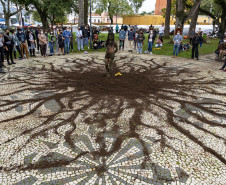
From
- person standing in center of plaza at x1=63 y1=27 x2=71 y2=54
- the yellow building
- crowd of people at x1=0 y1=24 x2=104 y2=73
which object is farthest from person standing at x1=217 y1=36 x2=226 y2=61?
the yellow building

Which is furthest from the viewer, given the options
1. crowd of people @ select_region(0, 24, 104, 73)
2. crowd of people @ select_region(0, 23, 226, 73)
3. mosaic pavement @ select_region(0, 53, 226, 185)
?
crowd of people @ select_region(0, 23, 226, 73)

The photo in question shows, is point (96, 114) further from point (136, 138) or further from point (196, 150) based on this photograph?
point (196, 150)

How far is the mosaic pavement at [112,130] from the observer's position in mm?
3266

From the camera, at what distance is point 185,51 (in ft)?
53.8

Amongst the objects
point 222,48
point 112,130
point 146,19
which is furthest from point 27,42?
point 146,19

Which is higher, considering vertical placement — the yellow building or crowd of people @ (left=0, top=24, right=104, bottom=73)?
the yellow building

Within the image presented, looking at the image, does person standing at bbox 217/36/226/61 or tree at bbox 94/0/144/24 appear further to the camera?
tree at bbox 94/0/144/24

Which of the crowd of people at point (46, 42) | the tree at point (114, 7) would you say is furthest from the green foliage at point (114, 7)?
the crowd of people at point (46, 42)

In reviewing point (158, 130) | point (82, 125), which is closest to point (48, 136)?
point (82, 125)

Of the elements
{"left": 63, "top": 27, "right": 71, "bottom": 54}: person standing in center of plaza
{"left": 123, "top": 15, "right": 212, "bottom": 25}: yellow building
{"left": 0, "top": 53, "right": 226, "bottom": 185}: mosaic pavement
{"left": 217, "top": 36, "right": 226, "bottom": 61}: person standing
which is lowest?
{"left": 0, "top": 53, "right": 226, "bottom": 185}: mosaic pavement

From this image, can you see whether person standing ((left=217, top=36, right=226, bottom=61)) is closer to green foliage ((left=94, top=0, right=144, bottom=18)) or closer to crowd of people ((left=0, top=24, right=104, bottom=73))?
crowd of people ((left=0, top=24, right=104, bottom=73))

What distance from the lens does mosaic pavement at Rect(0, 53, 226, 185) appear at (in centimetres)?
327

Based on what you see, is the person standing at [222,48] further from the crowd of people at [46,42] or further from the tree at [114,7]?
the tree at [114,7]

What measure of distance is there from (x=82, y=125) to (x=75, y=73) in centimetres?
509
